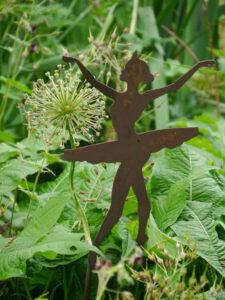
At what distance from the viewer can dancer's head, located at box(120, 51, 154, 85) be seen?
79 centimetres

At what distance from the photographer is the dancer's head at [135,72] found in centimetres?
79

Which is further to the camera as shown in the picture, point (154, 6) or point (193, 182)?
point (154, 6)

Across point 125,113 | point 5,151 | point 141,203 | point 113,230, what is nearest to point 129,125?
point 125,113

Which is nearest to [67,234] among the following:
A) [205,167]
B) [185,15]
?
[205,167]

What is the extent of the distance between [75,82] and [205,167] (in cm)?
33

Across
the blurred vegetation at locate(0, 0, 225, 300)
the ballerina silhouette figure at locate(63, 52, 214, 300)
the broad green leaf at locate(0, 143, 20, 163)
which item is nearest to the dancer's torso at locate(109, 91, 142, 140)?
the ballerina silhouette figure at locate(63, 52, 214, 300)

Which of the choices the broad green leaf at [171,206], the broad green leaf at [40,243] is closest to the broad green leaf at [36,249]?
the broad green leaf at [40,243]

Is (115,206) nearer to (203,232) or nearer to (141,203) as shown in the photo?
(141,203)

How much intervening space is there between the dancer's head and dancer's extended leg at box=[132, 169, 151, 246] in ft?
0.48

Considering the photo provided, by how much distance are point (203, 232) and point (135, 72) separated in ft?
1.06

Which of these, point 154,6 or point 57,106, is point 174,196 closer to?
point 57,106

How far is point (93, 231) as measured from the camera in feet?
2.97

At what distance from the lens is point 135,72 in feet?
2.59

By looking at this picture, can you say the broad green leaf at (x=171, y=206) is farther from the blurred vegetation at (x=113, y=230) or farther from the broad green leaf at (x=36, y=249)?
the broad green leaf at (x=36, y=249)
